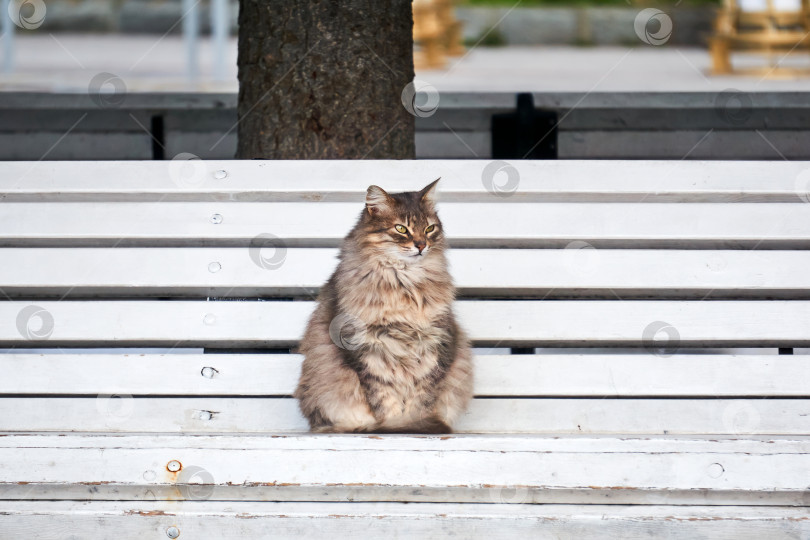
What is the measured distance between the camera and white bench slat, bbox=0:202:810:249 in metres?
3.06

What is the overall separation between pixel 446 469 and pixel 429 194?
0.98m

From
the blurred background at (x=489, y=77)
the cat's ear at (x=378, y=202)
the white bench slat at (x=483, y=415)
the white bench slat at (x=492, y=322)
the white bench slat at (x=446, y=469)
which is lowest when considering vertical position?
the white bench slat at (x=446, y=469)

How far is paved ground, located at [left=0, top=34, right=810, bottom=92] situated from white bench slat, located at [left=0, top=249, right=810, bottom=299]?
17.6ft

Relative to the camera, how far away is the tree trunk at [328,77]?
12.0 ft

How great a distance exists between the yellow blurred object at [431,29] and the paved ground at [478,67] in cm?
26

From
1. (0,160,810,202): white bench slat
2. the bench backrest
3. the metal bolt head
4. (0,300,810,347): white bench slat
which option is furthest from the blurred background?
the metal bolt head

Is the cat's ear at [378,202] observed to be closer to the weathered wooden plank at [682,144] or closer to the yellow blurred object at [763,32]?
the weathered wooden plank at [682,144]

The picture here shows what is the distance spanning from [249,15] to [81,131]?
1.60m

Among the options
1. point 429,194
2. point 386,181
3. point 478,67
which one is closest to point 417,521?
point 429,194

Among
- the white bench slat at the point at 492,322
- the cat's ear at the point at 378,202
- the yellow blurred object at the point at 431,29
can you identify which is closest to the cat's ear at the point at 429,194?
the cat's ear at the point at 378,202

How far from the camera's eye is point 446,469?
7.51ft

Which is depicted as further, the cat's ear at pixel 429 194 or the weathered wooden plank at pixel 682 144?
the weathered wooden plank at pixel 682 144

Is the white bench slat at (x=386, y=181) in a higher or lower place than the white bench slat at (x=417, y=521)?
higher

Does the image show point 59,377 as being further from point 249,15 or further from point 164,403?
point 249,15
